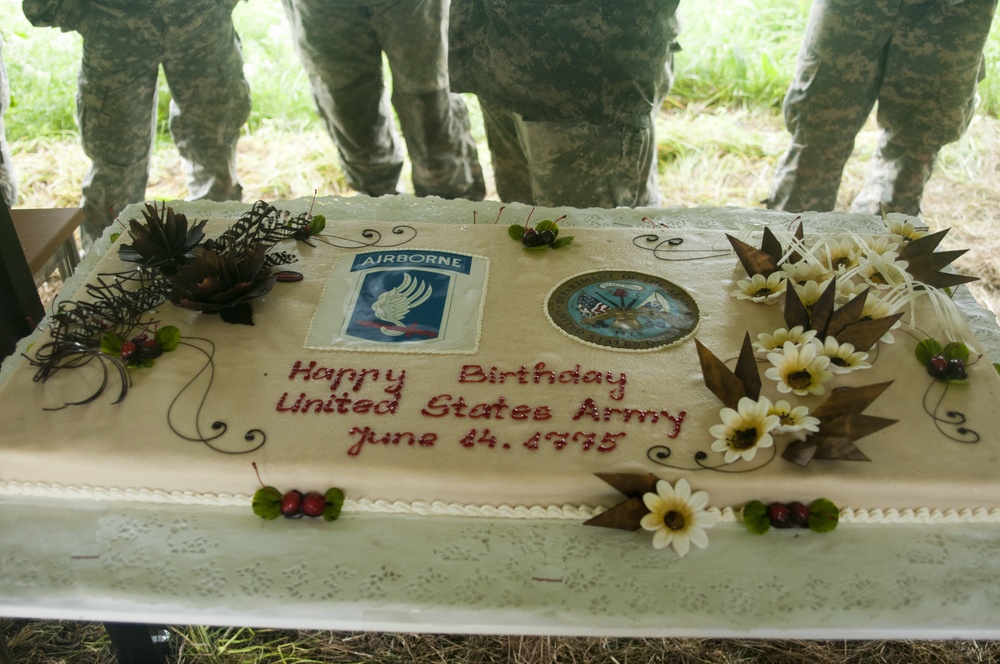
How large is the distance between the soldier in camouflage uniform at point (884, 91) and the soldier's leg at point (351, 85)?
53.8 inches

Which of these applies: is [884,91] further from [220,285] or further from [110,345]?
[110,345]

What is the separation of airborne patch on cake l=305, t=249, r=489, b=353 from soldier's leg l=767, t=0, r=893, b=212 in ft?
4.80

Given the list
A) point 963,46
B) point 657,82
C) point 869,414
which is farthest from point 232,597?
point 963,46

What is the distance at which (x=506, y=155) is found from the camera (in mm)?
2590

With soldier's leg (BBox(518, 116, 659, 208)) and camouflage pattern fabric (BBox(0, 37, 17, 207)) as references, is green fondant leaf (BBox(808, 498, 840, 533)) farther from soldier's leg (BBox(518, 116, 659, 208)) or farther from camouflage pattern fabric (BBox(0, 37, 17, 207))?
camouflage pattern fabric (BBox(0, 37, 17, 207))

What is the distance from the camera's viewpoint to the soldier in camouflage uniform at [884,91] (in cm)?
232

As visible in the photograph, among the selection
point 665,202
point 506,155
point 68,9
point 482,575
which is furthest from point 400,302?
point 665,202

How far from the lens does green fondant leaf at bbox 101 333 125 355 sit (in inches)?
53.9

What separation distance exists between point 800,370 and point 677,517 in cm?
33

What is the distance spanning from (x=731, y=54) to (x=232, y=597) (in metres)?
3.51

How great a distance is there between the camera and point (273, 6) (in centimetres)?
432

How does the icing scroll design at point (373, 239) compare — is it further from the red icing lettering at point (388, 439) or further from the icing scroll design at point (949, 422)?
the icing scroll design at point (949, 422)

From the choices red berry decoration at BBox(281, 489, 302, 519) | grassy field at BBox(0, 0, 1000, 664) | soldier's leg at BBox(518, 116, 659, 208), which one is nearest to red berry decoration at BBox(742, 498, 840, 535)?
red berry decoration at BBox(281, 489, 302, 519)

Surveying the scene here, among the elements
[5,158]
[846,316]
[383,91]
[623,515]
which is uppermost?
[846,316]
